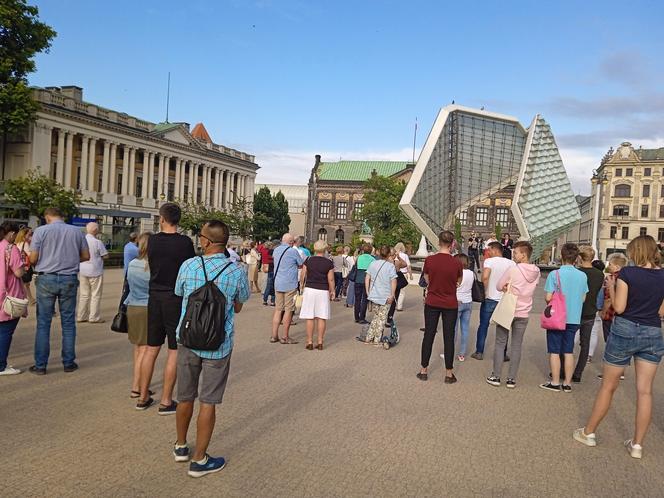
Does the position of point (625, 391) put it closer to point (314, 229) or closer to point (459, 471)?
point (459, 471)

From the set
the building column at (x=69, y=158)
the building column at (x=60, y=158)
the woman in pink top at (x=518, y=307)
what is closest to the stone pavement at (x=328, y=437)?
the woman in pink top at (x=518, y=307)

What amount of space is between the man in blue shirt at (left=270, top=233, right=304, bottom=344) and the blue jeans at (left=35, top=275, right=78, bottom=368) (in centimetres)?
367

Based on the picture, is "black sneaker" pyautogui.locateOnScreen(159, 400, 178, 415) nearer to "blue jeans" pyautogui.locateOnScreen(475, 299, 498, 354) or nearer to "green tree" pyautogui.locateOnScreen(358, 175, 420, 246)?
"blue jeans" pyautogui.locateOnScreen(475, 299, 498, 354)

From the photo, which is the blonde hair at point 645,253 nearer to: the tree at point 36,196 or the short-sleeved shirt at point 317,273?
the short-sleeved shirt at point 317,273

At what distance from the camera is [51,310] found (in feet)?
23.2

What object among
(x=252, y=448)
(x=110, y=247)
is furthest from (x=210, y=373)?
(x=110, y=247)

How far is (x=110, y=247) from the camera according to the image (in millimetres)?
39000

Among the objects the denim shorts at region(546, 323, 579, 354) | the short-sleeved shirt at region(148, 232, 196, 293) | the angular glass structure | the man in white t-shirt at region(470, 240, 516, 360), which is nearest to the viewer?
the short-sleeved shirt at region(148, 232, 196, 293)

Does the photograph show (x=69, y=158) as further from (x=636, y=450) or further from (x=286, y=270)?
(x=636, y=450)

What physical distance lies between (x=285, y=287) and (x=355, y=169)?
10193 centimetres

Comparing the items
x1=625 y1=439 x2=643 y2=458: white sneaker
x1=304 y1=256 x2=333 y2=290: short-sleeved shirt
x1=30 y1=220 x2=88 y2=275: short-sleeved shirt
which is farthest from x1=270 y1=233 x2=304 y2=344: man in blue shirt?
x1=625 y1=439 x2=643 y2=458: white sneaker

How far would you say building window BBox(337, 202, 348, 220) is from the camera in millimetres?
107625

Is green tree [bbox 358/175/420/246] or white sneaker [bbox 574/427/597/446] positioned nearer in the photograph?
Result: white sneaker [bbox 574/427/597/446]

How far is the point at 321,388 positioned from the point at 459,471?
275 centimetres
